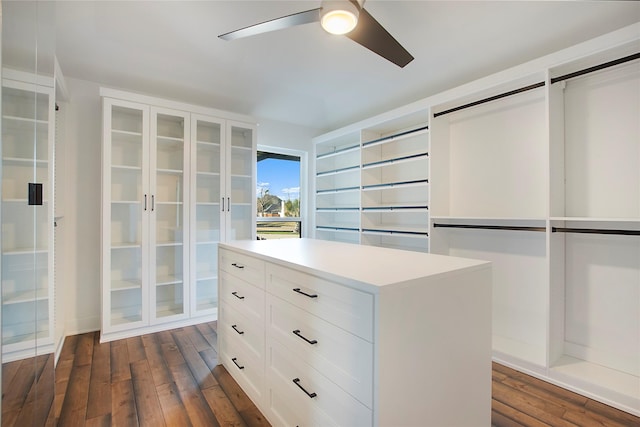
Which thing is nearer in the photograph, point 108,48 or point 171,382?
point 171,382

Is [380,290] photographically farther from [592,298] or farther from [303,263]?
[592,298]

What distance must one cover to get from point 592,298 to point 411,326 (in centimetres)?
189

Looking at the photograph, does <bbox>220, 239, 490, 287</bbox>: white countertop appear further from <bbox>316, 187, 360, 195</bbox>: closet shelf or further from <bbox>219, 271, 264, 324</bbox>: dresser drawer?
<bbox>316, 187, 360, 195</bbox>: closet shelf

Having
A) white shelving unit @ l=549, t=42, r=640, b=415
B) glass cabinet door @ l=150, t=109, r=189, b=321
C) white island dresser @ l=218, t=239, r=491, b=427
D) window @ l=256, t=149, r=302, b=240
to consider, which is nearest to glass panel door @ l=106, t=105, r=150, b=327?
glass cabinet door @ l=150, t=109, r=189, b=321

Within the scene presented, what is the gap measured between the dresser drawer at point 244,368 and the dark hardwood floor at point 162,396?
0.19ft

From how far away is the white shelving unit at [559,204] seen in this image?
197 cm

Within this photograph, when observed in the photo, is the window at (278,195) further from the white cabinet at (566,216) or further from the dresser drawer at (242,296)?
the white cabinet at (566,216)

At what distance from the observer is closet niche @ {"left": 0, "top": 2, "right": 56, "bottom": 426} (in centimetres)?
114

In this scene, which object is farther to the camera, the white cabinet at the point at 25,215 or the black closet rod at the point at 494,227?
the black closet rod at the point at 494,227

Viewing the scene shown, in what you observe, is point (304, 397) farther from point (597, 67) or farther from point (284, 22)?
point (597, 67)

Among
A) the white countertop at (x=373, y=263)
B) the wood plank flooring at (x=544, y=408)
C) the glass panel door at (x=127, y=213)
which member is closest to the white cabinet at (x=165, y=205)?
the glass panel door at (x=127, y=213)

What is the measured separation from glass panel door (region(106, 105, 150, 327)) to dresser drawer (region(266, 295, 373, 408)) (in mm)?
1992

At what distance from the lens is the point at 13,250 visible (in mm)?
1277

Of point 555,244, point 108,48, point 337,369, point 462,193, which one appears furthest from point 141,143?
point 555,244
